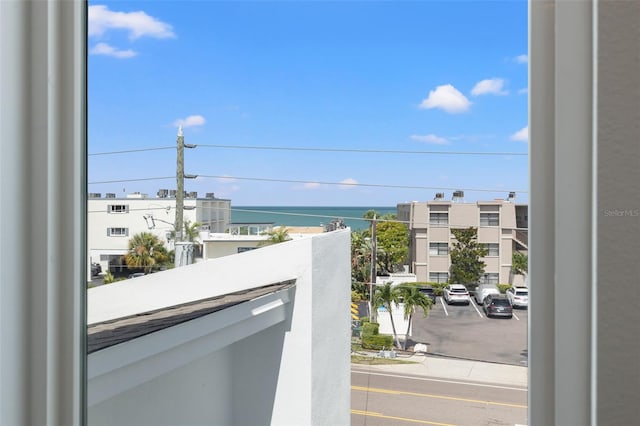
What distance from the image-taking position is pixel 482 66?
83 centimetres

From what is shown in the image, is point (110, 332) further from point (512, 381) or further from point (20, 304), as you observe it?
point (512, 381)

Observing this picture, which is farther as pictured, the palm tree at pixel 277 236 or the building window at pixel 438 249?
the palm tree at pixel 277 236

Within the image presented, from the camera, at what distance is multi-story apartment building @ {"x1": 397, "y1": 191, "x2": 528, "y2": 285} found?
753 mm

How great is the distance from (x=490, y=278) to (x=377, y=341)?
0.81 ft

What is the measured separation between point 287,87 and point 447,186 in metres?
0.35

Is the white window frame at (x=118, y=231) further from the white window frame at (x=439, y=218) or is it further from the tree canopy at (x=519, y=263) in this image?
the tree canopy at (x=519, y=263)

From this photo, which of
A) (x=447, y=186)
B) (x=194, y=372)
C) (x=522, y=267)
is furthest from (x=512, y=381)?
(x=194, y=372)

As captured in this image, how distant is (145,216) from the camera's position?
97cm

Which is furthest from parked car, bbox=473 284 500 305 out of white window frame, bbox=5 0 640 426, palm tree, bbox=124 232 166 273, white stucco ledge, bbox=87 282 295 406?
palm tree, bbox=124 232 166 273

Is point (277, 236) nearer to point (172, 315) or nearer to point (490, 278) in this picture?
point (172, 315)

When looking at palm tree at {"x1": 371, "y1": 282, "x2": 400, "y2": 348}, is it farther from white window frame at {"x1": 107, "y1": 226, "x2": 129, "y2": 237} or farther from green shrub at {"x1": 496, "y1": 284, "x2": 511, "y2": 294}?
white window frame at {"x1": 107, "y1": 226, "x2": 129, "y2": 237}

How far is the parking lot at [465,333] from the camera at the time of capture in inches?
30.8

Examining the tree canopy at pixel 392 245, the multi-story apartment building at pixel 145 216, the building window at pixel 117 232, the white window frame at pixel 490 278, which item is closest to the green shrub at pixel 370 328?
the tree canopy at pixel 392 245

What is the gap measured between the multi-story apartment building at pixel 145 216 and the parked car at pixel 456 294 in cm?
43
